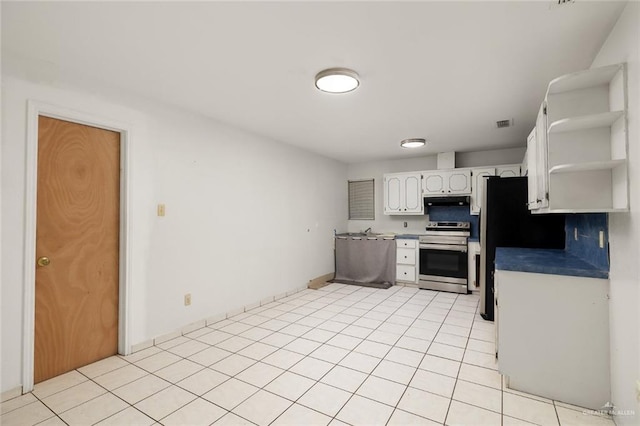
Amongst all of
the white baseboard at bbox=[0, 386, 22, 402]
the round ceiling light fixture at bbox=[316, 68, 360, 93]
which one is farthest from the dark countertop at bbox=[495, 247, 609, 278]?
the white baseboard at bbox=[0, 386, 22, 402]

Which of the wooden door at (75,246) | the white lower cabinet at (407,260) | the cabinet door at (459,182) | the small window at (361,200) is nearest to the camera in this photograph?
the wooden door at (75,246)

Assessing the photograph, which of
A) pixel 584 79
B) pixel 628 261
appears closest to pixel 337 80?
pixel 584 79

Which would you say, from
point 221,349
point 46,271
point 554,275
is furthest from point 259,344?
point 554,275

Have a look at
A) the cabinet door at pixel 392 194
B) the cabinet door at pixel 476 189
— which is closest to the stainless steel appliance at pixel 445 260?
the cabinet door at pixel 476 189

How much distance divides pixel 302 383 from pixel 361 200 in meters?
4.91

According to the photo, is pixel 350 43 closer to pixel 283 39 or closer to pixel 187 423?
pixel 283 39

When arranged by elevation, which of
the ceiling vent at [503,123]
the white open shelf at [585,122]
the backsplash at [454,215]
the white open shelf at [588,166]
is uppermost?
the ceiling vent at [503,123]

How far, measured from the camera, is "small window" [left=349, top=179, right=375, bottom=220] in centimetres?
674

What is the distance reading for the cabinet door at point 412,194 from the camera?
5840 mm

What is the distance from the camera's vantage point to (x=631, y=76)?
164 cm

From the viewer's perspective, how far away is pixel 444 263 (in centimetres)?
525

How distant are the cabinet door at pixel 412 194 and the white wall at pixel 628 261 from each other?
12.7 ft

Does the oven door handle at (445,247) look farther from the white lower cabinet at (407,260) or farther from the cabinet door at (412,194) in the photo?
the cabinet door at (412,194)

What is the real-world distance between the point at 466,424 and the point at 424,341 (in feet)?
4.22
